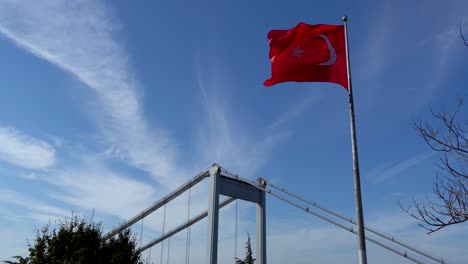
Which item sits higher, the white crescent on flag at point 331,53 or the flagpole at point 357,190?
the white crescent on flag at point 331,53

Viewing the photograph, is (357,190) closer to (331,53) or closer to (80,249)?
(331,53)

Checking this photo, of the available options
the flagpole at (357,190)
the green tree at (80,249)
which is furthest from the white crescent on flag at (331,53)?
the green tree at (80,249)

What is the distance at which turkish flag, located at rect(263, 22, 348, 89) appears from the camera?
1425cm

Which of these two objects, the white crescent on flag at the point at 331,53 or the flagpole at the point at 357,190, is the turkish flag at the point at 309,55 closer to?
the white crescent on flag at the point at 331,53

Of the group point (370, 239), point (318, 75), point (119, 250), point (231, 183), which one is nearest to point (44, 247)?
point (119, 250)

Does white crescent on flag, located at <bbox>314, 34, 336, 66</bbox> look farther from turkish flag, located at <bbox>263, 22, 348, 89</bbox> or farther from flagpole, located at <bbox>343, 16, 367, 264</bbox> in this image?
flagpole, located at <bbox>343, 16, 367, 264</bbox>

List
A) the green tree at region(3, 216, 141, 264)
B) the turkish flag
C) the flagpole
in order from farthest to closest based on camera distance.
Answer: the green tree at region(3, 216, 141, 264) → the turkish flag → the flagpole

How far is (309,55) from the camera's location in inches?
569

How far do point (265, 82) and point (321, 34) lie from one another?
258cm

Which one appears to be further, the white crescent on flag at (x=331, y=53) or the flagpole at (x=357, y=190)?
the white crescent on flag at (x=331, y=53)

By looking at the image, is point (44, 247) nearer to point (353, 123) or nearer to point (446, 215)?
point (353, 123)

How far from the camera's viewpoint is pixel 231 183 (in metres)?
33.0

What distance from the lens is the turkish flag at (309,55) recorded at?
14.2m

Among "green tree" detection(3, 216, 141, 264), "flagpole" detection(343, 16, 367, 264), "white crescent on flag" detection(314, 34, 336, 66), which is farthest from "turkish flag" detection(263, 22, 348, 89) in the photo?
"green tree" detection(3, 216, 141, 264)
